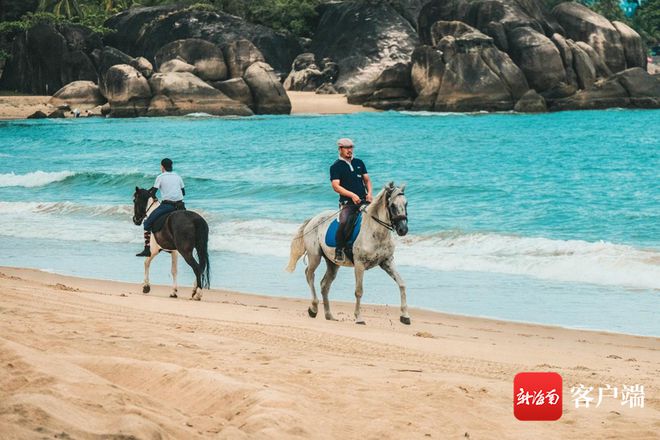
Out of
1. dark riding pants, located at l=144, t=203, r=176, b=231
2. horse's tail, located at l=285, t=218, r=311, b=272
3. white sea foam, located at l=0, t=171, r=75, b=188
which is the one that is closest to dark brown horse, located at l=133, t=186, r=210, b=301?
dark riding pants, located at l=144, t=203, r=176, b=231

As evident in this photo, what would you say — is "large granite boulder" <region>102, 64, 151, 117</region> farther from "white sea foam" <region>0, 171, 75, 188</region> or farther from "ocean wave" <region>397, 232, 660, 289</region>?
"ocean wave" <region>397, 232, 660, 289</region>

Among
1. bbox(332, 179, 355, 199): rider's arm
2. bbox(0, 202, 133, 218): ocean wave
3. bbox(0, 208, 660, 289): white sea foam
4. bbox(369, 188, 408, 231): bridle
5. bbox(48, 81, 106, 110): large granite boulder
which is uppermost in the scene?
bbox(332, 179, 355, 199): rider's arm

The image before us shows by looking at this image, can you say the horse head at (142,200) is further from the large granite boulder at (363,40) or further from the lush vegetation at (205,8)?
the lush vegetation at (205,8)

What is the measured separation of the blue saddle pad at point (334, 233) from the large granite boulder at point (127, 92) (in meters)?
61.3

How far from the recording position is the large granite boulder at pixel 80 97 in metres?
77.6

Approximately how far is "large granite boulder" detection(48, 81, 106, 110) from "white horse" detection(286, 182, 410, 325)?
224 ft

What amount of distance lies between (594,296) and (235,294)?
5317 millimetres

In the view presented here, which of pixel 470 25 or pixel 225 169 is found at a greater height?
pixel 470 25

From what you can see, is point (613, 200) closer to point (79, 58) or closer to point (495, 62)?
point (495, 62)

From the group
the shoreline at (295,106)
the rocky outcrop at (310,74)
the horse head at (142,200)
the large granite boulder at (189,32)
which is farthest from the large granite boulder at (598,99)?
the horse head at (142,200)

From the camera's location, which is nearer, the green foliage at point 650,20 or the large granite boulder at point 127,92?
the large granite boulder at point 127,92

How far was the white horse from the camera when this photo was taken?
11.5 metres

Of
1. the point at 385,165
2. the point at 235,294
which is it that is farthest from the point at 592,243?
the point at 385,165

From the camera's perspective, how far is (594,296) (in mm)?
14109
